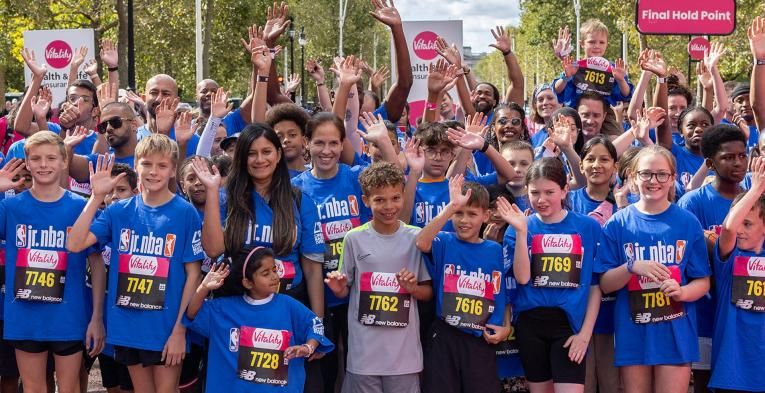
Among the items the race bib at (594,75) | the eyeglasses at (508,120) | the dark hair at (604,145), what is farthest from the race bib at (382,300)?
the race bib at (594,75)

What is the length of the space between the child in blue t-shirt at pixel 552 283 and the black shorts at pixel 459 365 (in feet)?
0.79

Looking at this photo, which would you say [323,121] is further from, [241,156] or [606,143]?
[606,143]

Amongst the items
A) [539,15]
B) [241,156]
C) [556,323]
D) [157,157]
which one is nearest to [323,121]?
[241,156]

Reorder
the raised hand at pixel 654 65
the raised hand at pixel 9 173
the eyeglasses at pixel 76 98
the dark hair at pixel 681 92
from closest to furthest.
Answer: the raised hand at pixel 9 173 → the raised hand at pixel 654 65 → the eyeglasses at pixel 76 98 → the dark hair at pixel 681 92

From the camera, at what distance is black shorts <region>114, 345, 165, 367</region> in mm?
5438

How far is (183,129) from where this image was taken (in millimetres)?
6727

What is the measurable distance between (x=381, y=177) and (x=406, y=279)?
589 millimetres

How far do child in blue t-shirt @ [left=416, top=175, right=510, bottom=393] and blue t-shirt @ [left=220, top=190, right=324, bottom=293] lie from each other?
2.05 feet

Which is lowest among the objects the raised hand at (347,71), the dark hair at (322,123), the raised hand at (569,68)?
the dark hair at (322,123)

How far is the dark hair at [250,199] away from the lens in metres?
5.46

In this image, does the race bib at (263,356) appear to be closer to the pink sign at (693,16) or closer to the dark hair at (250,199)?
the dark hair at (250,199)

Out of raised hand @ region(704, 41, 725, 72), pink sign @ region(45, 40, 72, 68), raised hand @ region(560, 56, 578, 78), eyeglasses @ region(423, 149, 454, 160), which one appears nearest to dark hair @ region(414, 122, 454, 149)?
eyeglasses @ region(423, 149, 454, 160)

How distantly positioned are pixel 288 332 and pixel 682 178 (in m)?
3.54

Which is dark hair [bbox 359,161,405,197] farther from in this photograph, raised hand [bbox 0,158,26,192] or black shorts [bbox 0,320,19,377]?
black shorts [bbox 0,320,19,377]
